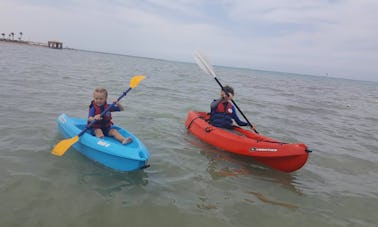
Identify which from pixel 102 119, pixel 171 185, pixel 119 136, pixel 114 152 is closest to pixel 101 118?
pixel 102 119

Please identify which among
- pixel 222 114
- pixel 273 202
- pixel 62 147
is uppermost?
pixel 222 114

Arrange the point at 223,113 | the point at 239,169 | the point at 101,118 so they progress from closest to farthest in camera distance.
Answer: the point at 101,118 → the point at 239,169 → the point at 223,113

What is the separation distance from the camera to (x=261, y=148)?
19.5 feet

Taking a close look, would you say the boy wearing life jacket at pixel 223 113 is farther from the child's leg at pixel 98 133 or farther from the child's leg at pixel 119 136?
the child's leg at pixel 98 133

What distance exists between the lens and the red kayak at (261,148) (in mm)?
5594

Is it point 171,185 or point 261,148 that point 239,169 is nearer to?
point 261,148

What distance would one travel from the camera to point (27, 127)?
6.75 metres

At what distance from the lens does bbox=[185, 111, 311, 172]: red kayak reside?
220 inches

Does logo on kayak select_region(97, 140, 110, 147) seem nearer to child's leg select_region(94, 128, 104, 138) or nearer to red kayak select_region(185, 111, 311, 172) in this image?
child's leg select_region(94, 128, 104, 138)

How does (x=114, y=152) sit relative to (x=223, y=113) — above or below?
below

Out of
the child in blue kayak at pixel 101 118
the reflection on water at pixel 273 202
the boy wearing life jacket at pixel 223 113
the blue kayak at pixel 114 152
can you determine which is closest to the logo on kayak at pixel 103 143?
the blue kayak at pixel 114 152

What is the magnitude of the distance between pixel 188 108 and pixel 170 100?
5.32 feet

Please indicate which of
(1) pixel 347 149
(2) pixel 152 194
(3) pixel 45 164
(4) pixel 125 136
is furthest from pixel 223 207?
(1) pixel 347 149

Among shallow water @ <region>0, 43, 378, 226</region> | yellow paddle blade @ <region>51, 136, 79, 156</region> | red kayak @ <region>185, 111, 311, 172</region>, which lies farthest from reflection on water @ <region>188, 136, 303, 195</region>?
yellow paddle blade @ <region>51, 136, 79, 156</region>
